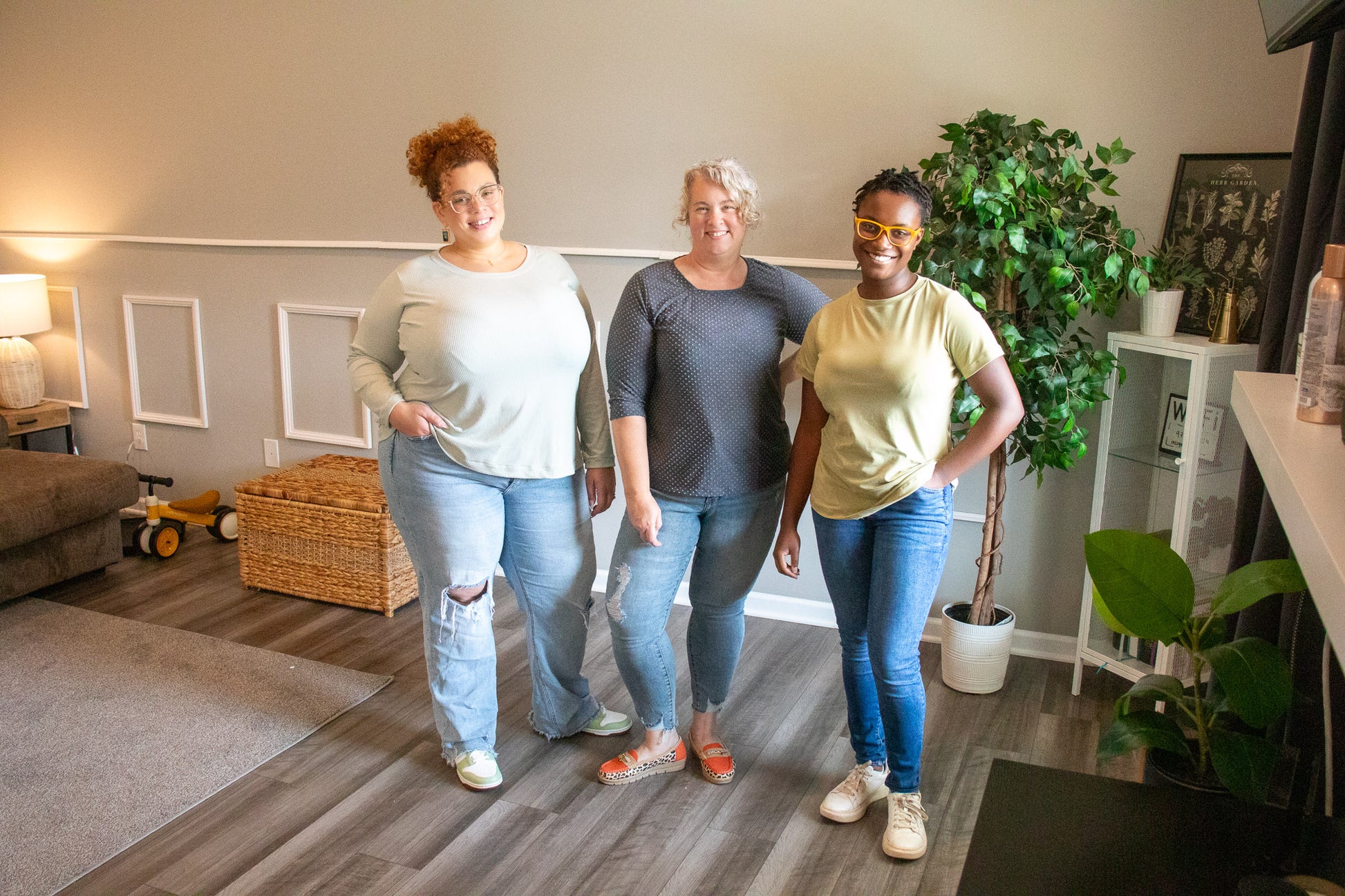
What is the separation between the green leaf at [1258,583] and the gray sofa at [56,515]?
3.42 meters

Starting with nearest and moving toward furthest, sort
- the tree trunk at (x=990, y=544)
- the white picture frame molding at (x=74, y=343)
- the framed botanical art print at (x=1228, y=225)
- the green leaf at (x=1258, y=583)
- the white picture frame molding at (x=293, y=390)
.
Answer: the green leaf at (x=1258, y=583) < the framed botanical art print at (x=1228, y=225) < the tree trunk at (x=990, y=544) < the white picture frame molding at (x=293, y=390) < the white picture frame molding at (x=74, y=343)

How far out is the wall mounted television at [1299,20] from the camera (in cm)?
111

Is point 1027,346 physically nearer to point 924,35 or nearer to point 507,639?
point 924,35

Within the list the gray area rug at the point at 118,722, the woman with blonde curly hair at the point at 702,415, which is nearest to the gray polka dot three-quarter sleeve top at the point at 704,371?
the woman with blonde curly hair at the point at 702,415

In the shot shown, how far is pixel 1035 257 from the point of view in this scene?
2.45 meters

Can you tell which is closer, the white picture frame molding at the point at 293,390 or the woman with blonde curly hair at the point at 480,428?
the woman with blonde curly hair at the point at 480,428

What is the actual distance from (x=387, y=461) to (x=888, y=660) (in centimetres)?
117

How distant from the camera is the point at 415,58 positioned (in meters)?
3.53

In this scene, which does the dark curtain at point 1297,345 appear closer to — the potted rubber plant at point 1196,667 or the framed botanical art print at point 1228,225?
the potted rubber plant at point 1196,667

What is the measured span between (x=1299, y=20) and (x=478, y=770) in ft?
6.81

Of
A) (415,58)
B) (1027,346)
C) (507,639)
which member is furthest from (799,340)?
(415,58)

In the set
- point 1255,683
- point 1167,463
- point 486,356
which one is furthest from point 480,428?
point 1167,463

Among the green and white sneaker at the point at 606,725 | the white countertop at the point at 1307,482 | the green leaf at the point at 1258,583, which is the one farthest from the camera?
the green and white sneaker at the point at 606,725

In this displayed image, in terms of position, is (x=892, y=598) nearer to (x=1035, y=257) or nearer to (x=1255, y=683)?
(x=1255, y=683)
